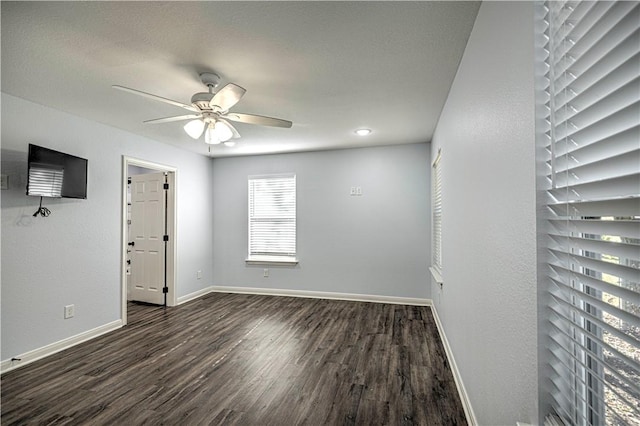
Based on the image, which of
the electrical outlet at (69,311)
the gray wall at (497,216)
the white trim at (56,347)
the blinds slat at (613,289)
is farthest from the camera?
the electrical outlet at (69,311)

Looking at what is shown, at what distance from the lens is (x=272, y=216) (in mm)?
5496

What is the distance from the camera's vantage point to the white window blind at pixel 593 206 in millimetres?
601

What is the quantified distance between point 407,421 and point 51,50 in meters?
3.52

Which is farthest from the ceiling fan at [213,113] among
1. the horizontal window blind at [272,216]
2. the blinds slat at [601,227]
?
the horizontal window blind at [272,216]

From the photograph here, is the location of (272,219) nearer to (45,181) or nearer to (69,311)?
(69,311)

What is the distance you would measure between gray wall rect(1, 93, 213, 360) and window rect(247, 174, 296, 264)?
1.77 m

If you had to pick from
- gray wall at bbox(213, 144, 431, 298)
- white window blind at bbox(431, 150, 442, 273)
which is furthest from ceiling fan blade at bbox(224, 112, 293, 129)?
gray wall at bbox(213, 144, 431, 298)

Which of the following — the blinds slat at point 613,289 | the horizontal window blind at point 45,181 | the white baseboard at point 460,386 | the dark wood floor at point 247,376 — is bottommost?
the dark wood floor at point 247,376

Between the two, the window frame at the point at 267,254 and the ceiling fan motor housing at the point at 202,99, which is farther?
the window frame at the point at 267,254

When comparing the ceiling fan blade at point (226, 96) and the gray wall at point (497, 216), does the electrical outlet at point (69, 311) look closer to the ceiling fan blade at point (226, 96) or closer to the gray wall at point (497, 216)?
the ceiling fan blade at point (226, 96)

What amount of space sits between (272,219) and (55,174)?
3124 mm

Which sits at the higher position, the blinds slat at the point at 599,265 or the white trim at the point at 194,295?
the blinds slat at the point at 599,265

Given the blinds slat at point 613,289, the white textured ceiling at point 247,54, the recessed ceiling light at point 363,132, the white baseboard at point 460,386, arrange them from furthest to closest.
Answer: the recessed ceiling light at point 363,132
the white baseboard at point 460,386
the white textured ceiling at point 247,54
the blinds slat at point 613,289

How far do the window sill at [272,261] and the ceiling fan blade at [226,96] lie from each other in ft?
11.2
